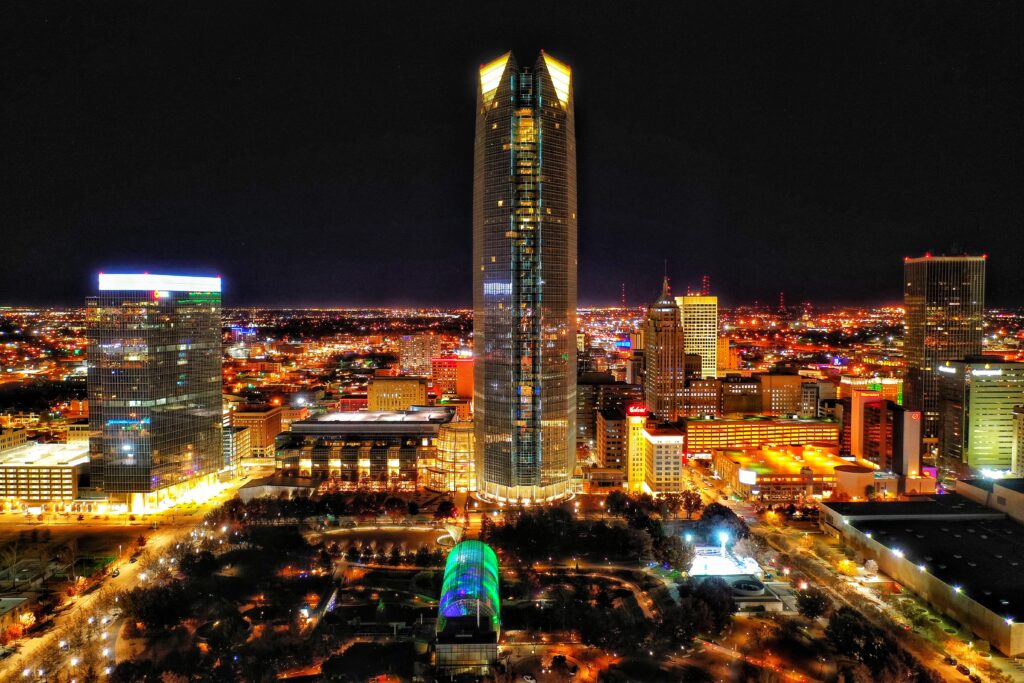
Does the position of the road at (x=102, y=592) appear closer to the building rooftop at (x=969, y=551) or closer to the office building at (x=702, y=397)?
the building rooftop at (x=969, y=551)

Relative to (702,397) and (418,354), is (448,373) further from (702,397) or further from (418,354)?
(702,397)

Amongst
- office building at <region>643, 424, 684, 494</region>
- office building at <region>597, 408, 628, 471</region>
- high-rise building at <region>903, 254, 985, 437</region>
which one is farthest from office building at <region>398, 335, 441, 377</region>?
high-rise building at <region>903, 254, 985, 437</region>

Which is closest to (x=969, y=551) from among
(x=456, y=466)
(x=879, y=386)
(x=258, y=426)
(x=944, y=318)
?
(x=879, y=386)

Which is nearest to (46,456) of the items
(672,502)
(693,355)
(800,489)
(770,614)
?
(672,502)

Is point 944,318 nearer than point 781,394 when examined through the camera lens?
Yes

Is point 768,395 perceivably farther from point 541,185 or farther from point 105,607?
point 105,607

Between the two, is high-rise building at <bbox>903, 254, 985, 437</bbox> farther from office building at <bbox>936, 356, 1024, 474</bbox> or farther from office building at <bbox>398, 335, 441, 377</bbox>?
office building at <bbox>398, 335, 441, 377</bbox>
